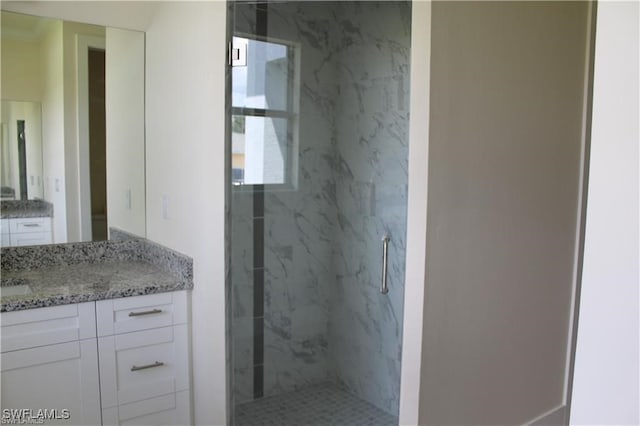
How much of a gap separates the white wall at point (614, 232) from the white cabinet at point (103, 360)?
1.98 metres

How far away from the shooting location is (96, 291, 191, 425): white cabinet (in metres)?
2.22

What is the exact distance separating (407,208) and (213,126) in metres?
0.89

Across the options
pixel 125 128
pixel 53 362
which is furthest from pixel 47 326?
pixel 125 128

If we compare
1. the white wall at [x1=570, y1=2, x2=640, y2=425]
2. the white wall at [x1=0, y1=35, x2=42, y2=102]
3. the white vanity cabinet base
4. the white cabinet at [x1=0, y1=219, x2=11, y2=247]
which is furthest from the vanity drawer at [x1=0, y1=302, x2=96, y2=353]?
the white wall at [x1=570, y1=2, x2=640, y2=425]

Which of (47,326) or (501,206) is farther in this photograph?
(501,206)

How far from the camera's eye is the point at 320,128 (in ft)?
8.98

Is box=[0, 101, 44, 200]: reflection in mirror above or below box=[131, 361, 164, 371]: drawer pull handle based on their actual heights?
above

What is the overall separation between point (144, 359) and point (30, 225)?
34.3 inches

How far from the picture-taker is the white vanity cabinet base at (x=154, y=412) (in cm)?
225

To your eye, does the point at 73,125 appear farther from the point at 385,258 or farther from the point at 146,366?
the point at 385,258

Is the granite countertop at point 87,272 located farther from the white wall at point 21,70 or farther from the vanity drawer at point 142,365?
the white wall at point 21,70

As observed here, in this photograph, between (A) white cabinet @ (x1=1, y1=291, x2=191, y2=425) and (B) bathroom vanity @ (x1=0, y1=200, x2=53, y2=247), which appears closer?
(A) white cabinet @ (x1=1, y1=291, x2=191, y2=425)

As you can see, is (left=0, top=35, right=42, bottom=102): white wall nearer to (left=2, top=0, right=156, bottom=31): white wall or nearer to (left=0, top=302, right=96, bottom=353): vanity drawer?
(left=2, top=0, right=156, bottom=31): white wall

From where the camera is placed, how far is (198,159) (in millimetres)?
2305
